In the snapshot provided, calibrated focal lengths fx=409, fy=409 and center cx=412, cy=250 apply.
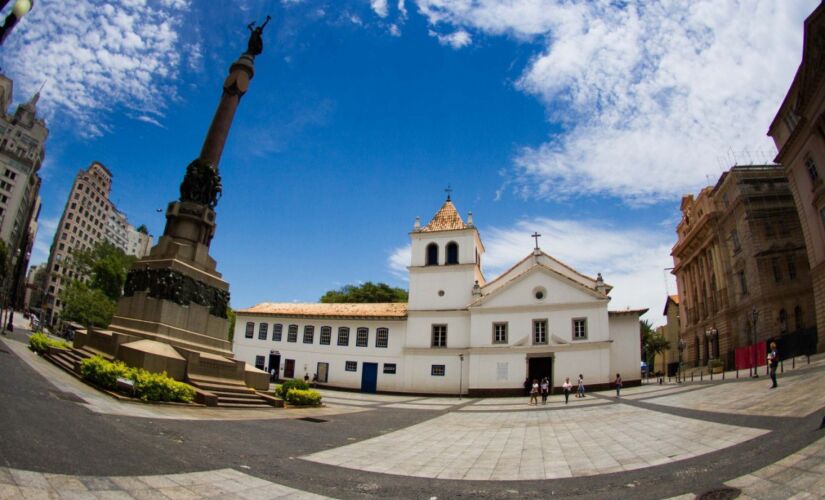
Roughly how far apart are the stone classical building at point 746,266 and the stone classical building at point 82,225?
10201 cm

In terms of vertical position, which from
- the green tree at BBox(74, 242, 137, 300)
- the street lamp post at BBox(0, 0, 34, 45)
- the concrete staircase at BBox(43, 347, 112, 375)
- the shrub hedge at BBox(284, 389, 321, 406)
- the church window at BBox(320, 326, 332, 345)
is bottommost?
the shrub hedge at BBox(284, 389, 321, 406)

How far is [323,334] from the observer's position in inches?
1490

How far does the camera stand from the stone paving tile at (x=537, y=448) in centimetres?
747

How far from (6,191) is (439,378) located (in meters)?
89.3

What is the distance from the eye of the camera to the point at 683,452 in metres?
7.83

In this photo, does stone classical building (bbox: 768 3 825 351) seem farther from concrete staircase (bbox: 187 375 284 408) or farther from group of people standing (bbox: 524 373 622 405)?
concrete staircase (bbox: 187 375 284 408)

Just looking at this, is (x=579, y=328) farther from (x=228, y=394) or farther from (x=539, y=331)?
(x=228, y=394)

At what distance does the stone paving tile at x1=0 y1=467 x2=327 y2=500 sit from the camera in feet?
13.4

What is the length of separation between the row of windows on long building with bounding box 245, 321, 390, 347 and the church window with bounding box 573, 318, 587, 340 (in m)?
15.5

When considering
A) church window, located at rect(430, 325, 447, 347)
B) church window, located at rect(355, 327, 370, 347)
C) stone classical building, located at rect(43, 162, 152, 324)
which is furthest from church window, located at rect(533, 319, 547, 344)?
stone classical building, located at rect(43, 162, 152, 324)

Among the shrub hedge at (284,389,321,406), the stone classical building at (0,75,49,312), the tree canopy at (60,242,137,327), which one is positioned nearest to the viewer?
the shrub hedge at (284,389,321,406)

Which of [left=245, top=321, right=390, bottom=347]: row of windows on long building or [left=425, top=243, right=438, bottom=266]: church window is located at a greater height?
[left=425, top=243, right=438, bottom=266]: church window

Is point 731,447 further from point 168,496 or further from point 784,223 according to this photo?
point 784,223

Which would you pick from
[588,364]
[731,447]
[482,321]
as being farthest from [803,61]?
[731,447]
